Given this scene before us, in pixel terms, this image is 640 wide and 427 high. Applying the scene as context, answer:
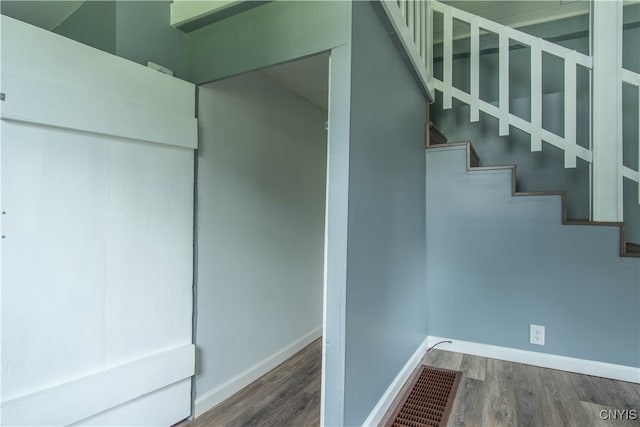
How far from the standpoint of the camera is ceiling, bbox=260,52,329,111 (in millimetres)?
2037

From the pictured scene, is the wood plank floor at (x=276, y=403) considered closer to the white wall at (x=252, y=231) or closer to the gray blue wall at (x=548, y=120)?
the white wall at (x=252, y=231)

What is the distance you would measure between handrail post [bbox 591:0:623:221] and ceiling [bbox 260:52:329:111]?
74.3 inches

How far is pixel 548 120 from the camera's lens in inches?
122

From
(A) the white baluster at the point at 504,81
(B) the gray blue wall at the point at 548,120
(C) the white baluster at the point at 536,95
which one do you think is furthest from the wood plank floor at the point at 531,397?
(A) the white baluster at the point at 504,81

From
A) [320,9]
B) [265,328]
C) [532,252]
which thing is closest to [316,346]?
[265,328]

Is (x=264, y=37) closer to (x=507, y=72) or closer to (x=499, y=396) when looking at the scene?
(x=507, y=72)

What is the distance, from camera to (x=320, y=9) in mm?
1480

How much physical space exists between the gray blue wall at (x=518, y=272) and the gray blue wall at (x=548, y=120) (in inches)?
27.3

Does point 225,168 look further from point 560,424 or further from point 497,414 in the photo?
point 560,424

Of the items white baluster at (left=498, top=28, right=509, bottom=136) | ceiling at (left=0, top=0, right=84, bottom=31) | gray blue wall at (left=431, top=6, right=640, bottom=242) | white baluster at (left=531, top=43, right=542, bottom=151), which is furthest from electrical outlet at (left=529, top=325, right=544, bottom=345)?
ceiling at (left=0, top=0, right=84, bottom=31)

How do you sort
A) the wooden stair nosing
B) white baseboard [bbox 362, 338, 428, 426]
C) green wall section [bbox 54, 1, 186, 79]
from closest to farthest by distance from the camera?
1. green wall section [bbox 54, 1, 186, 79]
2. white baseboard [bbox 362, 338, 428, 426]
3. the wooden stair nosing

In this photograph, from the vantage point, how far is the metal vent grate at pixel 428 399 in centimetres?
181

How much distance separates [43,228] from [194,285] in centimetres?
75

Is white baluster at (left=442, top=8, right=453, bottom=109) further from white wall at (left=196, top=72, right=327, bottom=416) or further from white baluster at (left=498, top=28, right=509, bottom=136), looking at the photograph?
white wall at (left=196, top=72, right=327, bottom=416)
